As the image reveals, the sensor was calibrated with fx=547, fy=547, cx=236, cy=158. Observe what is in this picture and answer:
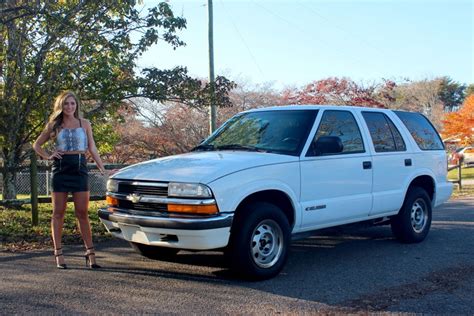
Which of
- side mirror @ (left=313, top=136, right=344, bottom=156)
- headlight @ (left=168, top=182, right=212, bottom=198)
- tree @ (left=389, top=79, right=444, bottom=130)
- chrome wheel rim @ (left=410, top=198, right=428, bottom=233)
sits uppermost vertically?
tree @ (left=389, top=79, right=444, bottom=130)

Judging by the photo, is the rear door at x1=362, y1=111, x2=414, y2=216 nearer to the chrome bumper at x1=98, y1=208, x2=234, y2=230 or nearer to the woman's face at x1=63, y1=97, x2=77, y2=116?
the chrome bumper at x1=98, y1=208, x2=234, y2=230

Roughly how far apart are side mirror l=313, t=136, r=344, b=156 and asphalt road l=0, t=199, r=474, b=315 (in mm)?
991

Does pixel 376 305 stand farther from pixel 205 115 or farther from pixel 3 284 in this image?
pixel 205 115

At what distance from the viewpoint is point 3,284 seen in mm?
5465

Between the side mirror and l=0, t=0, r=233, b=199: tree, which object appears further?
l=0, t=0, r=233, b=199: tree

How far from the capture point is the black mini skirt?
5.90 m

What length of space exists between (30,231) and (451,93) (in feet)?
188

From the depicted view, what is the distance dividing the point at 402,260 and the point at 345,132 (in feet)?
5.57

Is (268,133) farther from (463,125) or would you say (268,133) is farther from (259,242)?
(463,125)

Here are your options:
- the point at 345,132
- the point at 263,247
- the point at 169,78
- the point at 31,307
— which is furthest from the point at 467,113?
the point at 31,307

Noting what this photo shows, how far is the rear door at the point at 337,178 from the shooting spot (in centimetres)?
609

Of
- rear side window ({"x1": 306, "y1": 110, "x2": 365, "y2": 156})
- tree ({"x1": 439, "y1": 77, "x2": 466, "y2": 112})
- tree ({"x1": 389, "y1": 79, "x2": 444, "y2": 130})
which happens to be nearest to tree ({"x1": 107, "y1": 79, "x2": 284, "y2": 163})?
rear side window ({"x1": 306, "y1": 110, "x2": 365, "y2": 156})

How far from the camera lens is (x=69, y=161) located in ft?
19.4

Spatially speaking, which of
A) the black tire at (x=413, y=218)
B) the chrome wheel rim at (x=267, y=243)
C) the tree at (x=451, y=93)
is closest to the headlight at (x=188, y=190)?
the chrome wheel rim at (x=267, y=243)
